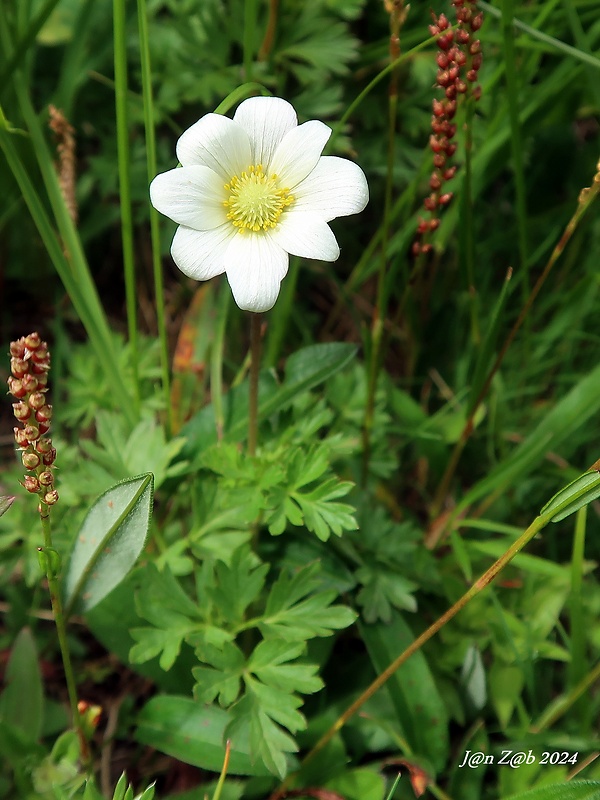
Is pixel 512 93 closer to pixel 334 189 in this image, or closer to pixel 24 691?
pixel 334 189

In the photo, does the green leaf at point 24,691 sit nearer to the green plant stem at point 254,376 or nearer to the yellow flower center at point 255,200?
the green plant stem at point 254,376

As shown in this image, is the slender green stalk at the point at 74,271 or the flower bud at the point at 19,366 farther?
the slender green stalk at the point at 74,271

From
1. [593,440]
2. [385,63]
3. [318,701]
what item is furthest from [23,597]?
[385,63]

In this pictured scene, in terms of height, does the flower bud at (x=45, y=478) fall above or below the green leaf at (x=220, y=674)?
above

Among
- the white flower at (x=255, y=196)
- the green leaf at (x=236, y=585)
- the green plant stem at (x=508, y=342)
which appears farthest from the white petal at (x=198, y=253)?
the green plant stem at (x=508, y=342)

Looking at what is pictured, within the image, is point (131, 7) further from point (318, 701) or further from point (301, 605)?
point (318, 701)

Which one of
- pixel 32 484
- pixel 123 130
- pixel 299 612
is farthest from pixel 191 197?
pixel 299 612

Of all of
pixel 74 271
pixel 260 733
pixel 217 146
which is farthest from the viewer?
pixel 74 271
